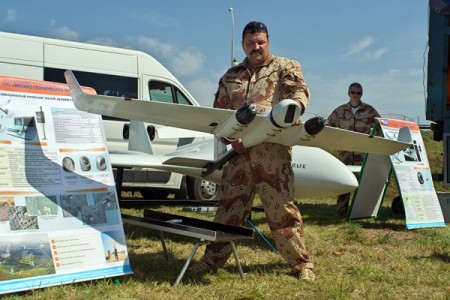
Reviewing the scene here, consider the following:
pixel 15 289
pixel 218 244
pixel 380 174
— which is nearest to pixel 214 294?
pixel 218 244

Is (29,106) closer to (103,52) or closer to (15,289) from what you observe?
(15,289)

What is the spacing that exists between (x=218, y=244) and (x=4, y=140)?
1779 mm

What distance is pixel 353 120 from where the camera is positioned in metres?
7.64

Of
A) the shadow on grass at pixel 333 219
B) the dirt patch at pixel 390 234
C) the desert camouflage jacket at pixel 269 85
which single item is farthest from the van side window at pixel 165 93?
the desert camouflage jacket at pixel 269 85

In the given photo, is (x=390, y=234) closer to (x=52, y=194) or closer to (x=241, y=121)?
(x=241, y=121)

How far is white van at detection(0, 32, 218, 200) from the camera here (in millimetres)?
7332

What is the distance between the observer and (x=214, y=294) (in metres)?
3.08

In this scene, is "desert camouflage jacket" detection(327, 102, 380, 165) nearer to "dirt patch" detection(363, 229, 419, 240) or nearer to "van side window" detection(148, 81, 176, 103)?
"dirt patch" detection(363, 229, 419, 240)

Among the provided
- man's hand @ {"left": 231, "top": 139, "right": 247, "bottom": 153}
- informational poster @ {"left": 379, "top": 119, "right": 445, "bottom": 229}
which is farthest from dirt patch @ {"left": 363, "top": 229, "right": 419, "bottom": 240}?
man's hand @ {"left": 231, "top": 139, "right": 247, "bottom": 153}

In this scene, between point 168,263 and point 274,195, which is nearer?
point 274,195

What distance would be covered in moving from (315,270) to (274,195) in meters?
0.78

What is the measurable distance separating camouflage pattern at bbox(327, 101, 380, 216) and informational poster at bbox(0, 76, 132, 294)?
4.97 metres

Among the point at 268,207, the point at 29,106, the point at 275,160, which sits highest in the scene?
the point at 29,106

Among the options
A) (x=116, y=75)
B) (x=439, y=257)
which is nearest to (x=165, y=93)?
(x=116, y=75)
